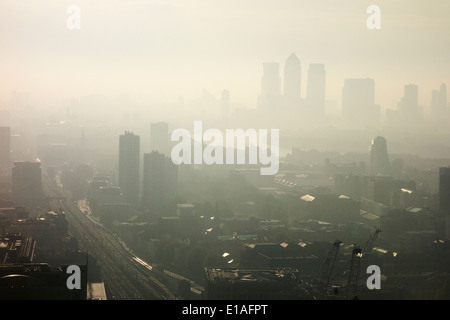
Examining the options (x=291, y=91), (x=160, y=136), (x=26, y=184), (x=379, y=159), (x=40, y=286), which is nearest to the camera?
(x=40, y=286)

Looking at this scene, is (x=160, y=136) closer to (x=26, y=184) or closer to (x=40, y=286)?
(x=26, y=184)

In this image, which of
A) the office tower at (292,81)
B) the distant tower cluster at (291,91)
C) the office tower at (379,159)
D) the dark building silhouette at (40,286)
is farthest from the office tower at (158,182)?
the distant tower cluster at (291,91)

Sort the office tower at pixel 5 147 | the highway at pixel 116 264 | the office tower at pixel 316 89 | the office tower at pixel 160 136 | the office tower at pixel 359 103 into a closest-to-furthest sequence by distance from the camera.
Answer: the highway at pixel 116 264 < the office tower at pixel 5 147 < the office tower at pixel 359 103 < the office tower at pixel 160 136 < the office tower at pixel 316 89

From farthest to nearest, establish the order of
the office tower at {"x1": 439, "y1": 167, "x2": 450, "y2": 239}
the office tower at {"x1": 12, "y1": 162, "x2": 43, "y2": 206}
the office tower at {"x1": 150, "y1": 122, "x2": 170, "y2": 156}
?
the office tower at {"x1": 150, "y1": 122, "x2": 170, "y2": 156}, the office tower at {"x1": 12, "y1": 162, "x2": 43, "y2": 206}, the office tower at {"x1": 439, "y1": 167, "x2": 450, "y2": 239}

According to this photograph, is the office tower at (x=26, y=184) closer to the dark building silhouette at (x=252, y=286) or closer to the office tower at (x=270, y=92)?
the dark building silhouette at (x=252, y=286)

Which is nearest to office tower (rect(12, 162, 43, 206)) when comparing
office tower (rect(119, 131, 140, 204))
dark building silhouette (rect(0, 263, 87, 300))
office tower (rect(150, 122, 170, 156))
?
office tower (rect(119, 131, 140, 204))

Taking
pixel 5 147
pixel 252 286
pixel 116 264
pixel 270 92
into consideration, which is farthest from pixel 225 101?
pixel 252 286

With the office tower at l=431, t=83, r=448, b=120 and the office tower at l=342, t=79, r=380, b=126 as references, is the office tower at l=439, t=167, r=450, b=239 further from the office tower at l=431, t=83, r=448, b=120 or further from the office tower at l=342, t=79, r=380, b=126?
the office tower at l=342, t=79, r=380, b=126
